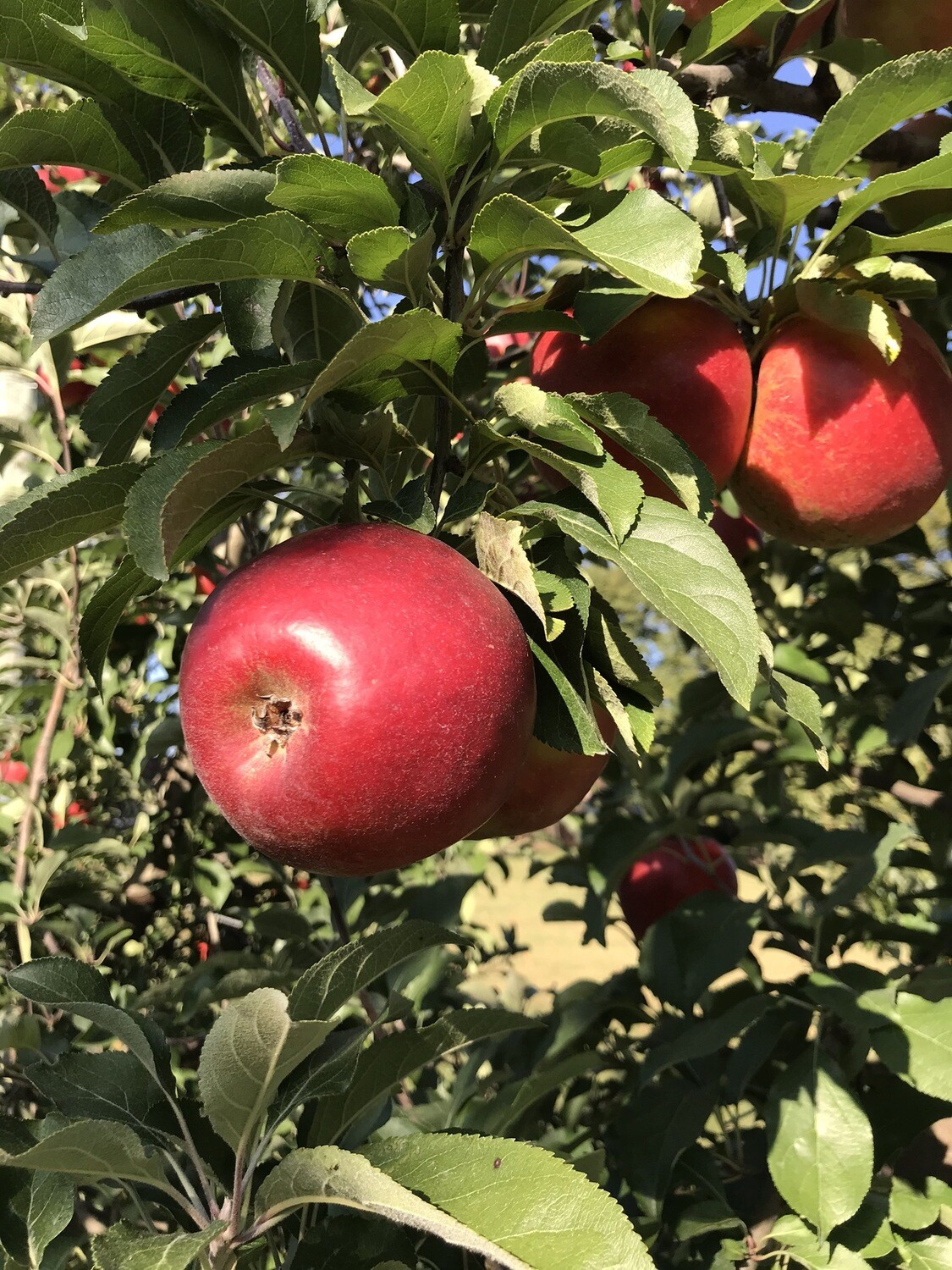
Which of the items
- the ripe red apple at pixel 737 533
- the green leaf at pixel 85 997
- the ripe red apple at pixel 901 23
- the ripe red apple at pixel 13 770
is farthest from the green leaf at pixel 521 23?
the ripe red apple at pixel 13 770

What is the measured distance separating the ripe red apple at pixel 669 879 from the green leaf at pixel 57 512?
149 centimetres

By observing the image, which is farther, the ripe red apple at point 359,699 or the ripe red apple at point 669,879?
the ripe red apple at point 669,879

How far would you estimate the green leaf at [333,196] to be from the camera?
0.75 m

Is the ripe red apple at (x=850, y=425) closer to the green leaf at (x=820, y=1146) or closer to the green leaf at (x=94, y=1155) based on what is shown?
the green leaf at (x=820, y=1146)

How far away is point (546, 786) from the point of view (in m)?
1.02

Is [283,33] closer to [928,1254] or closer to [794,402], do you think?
[794,402]

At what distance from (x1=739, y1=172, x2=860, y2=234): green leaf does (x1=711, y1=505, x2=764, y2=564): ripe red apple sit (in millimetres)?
872

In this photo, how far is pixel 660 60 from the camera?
1092mm

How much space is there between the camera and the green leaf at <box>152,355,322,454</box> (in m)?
0.77

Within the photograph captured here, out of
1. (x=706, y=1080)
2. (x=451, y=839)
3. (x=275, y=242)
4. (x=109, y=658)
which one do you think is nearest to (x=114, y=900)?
(x=109, y=658)

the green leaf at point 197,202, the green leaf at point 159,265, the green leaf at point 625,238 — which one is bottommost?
the green leaf at point 625,238

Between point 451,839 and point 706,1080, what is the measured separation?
1061mm

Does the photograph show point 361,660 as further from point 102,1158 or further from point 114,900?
point 114,900

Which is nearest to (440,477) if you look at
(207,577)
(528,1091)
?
(528,1091)
